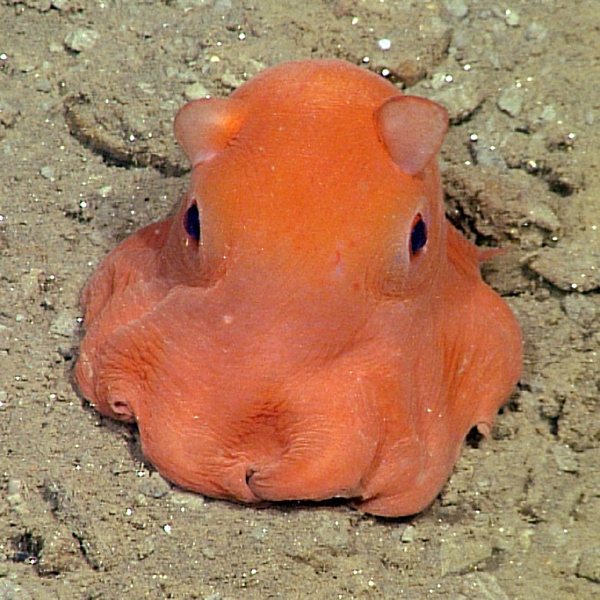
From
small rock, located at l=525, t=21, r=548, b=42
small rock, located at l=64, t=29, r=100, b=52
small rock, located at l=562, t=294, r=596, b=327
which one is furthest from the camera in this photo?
small rock, located at l=525, t=21, r=548, b=42

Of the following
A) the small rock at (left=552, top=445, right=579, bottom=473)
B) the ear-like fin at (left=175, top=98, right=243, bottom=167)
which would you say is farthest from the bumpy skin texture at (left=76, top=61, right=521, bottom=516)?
the small rock at (left=552, top=445, right=579, bottom=473)

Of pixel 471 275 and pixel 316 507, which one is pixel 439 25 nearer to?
pixel 471 275

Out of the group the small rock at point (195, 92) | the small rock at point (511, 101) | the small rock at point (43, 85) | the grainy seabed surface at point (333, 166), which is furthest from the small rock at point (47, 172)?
the small rock at point (511, 101)

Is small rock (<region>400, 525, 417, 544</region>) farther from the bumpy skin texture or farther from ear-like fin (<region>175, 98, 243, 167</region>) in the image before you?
ear-like fin (<region>175, 98, 243, 167</region>)

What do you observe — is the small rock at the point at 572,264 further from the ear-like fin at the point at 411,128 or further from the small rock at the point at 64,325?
the small rock at the point at 64,325

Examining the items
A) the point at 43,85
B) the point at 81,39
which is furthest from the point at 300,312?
the point at 81,39

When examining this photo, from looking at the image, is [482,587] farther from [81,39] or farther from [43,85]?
[81,39]

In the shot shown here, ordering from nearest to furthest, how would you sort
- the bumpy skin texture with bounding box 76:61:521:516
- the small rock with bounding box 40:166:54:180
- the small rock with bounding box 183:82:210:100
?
the bumpy skin texture with bounding box 76:61:521:516, the small rock with bounding box 40:166:54:180, the small rock with bounding box 183:82:210:100
